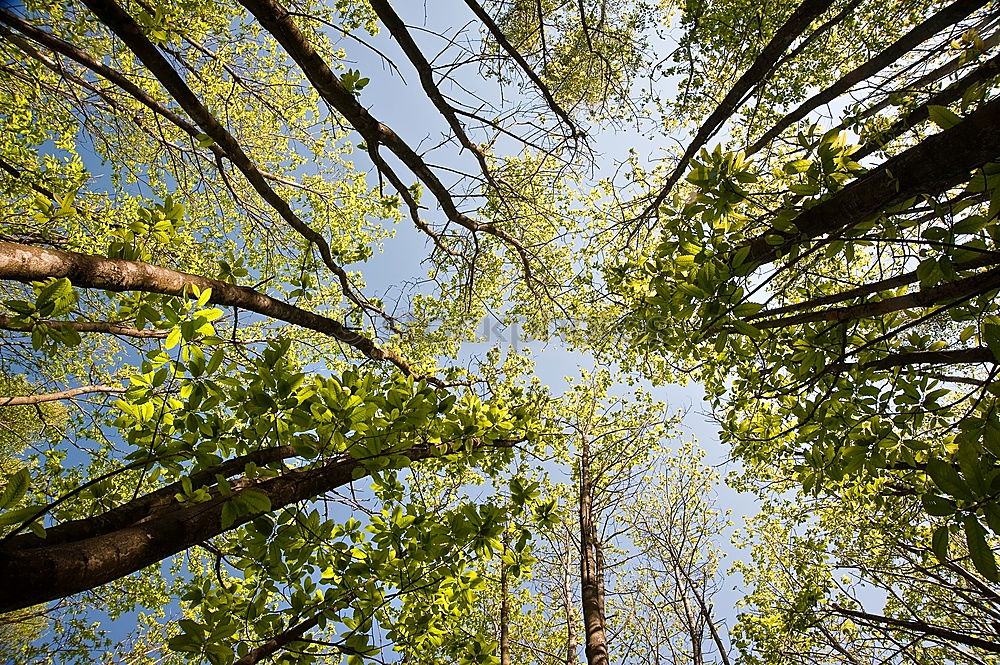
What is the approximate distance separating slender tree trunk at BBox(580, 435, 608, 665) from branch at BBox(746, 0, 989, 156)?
18.3ft

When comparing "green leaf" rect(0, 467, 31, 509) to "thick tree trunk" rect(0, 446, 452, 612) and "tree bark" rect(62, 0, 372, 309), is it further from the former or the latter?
"tree bark" rect(62, 0, 372, 309)

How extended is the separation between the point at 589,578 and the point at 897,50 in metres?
6.62

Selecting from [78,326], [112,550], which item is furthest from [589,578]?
[78,326]

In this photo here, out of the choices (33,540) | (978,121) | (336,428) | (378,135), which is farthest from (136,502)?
(978,121)

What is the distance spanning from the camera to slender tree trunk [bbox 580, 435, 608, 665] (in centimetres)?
564

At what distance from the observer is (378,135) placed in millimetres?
3832

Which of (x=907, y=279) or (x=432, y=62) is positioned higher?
(x=432, y=62)

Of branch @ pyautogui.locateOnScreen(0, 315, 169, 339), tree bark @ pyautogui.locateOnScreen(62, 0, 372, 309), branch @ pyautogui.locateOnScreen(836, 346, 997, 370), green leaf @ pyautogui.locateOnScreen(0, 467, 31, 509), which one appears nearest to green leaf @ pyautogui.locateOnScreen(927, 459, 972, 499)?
branch @ pyautogui.locateOnScreen(836, 346, 997, 370)

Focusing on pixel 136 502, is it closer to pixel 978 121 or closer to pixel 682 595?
pixel 978 121

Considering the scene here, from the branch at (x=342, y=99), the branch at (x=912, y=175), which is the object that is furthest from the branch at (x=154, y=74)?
the branch at (x=912, y=175)

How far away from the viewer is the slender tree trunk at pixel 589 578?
18.5 feet

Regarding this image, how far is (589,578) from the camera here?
6566mm

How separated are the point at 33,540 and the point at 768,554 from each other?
32.0 ft

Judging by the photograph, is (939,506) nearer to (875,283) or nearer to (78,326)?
(875,283)
